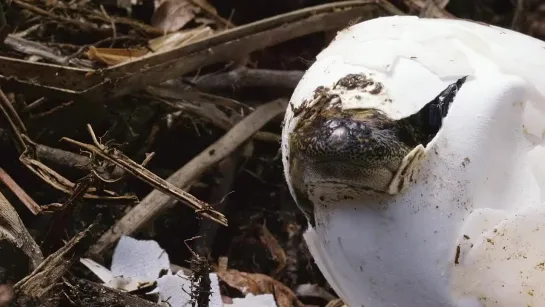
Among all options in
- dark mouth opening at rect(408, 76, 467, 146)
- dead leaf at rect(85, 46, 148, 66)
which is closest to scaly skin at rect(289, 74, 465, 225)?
dark mouth opening at rect(408, 76, 467, 146)

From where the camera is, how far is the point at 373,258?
38.4 inches

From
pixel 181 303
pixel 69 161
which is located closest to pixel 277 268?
pixel 181 303

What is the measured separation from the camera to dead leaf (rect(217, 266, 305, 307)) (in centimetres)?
144

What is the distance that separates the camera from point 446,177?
36.5 inches

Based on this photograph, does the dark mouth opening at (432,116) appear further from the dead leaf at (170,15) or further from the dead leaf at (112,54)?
the dead leaf at (170,15)

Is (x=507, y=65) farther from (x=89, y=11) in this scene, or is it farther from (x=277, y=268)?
(x=89, y=11)

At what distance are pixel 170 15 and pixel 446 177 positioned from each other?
3.52 ft

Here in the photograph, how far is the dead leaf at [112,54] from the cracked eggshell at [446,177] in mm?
707

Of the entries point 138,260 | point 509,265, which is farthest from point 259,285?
point 509,265

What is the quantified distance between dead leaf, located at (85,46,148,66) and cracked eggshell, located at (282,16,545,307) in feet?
2.32

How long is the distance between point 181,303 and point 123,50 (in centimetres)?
65

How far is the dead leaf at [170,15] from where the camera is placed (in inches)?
70.7

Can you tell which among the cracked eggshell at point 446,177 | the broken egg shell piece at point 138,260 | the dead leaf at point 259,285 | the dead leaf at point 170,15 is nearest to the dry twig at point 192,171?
the broken egg shell piece at point 138,260

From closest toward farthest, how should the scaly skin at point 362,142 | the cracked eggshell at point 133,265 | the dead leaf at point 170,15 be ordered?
the scaly skin at point 362,142 → the cracked eggshell at point 133,265 → the dead leaf at point 170,15
